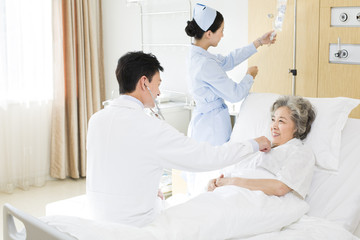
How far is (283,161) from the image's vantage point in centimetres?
230

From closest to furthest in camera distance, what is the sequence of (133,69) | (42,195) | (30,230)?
1. (30,230)
2. (133,69)
3. (42,195)

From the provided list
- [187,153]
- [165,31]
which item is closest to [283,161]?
[187,153]

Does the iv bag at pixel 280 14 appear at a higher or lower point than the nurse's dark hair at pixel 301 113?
higher

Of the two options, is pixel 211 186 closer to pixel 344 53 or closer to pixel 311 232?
pixel 311 232

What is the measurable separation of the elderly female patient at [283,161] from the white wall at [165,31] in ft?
4.72

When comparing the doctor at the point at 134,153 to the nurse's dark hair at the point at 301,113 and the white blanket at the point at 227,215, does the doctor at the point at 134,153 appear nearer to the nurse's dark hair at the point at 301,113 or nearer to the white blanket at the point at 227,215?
the white blanket at the point at 227,215

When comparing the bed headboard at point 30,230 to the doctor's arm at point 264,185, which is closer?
the bed headboard at point 30,230

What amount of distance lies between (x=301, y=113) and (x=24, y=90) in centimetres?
275

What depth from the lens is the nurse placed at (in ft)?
8.96

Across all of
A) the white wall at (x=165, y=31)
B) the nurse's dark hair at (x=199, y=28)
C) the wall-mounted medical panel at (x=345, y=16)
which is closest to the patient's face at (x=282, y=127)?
the nurse's dark hair at (x=199, y=28)

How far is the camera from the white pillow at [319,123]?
2.36 metres

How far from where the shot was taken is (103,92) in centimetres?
493

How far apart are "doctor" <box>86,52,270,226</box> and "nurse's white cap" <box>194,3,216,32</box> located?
834 mm

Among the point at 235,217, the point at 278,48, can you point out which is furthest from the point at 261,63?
the point at 235,217
